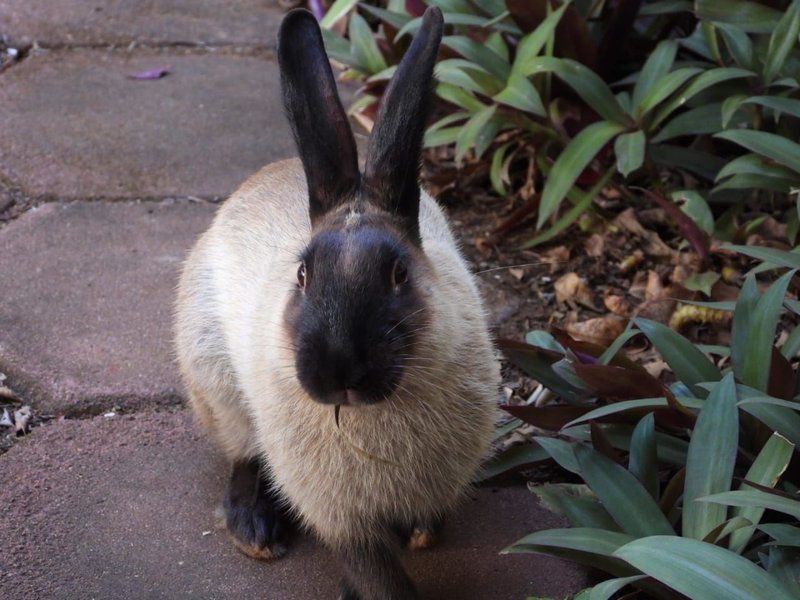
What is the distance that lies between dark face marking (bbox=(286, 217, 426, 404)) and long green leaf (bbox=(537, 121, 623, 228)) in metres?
1.77

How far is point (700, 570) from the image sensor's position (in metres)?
2.56

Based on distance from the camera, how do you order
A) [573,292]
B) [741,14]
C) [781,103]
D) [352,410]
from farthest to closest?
1. [573,292]
2. [741,14]
3. [781,103]
4. [352,410]

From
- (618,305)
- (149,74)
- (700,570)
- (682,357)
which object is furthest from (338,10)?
(700,570)

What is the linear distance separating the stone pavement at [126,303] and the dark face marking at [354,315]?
102 cm

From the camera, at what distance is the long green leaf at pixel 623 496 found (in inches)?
119

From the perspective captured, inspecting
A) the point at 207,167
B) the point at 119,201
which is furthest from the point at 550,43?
the point at 119,201

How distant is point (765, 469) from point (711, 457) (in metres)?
0.15

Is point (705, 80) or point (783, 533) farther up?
point (705, 80)

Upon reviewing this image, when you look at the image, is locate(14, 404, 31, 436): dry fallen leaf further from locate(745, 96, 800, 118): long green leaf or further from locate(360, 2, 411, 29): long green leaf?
locate(745, 96, 800, 118): long green leaf

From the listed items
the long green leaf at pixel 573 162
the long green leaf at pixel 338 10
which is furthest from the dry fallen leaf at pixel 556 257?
the long green leaf at pixel 338 10

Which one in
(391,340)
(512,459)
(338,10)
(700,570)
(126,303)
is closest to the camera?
(700,570)

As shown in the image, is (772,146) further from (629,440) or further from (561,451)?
(561,451)

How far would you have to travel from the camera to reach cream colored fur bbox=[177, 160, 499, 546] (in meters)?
3.29

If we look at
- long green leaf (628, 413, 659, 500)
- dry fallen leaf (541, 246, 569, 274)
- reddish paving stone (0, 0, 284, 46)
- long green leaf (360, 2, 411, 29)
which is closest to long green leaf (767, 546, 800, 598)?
long green leaf (628, 413, 659, 500)
